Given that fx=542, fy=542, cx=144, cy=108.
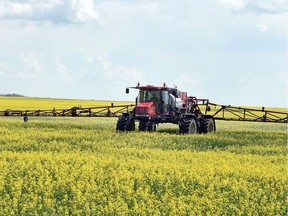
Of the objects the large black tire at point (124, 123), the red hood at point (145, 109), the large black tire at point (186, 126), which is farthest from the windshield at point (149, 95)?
the large black tire at point (186, 126)

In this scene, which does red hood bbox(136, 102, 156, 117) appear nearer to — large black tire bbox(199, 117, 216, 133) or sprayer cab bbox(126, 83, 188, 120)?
sprayer cab bbox(126, 83, 188, 120)

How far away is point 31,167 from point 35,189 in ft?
10.5

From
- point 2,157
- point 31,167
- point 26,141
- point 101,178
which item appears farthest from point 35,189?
point 26,141

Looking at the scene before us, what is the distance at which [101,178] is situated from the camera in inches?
533

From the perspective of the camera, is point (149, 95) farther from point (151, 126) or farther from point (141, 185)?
point (141, 185)

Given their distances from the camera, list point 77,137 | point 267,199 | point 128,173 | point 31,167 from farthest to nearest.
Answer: point 77,137 → point 31,167 → point 128,173 → point 267,199

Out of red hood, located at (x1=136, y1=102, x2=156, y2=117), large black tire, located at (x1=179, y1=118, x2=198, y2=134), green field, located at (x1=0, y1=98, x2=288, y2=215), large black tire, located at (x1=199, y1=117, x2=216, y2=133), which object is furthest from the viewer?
large black tire, located at (x1=199, y1=117, x2=216, y2=133)

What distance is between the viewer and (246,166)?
16.6 metres

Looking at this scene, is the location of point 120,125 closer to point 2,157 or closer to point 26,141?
point 26,141

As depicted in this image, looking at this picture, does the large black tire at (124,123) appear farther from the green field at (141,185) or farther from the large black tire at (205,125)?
the green field at (141,185)

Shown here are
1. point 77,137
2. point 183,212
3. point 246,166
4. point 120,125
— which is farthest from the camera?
point 120,125

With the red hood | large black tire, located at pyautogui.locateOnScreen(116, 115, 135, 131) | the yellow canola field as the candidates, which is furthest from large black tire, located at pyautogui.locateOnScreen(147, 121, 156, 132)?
the yellow canola field

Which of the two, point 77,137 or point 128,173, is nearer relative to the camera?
point 128,173

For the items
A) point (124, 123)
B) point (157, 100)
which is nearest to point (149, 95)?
point (157, 100)
